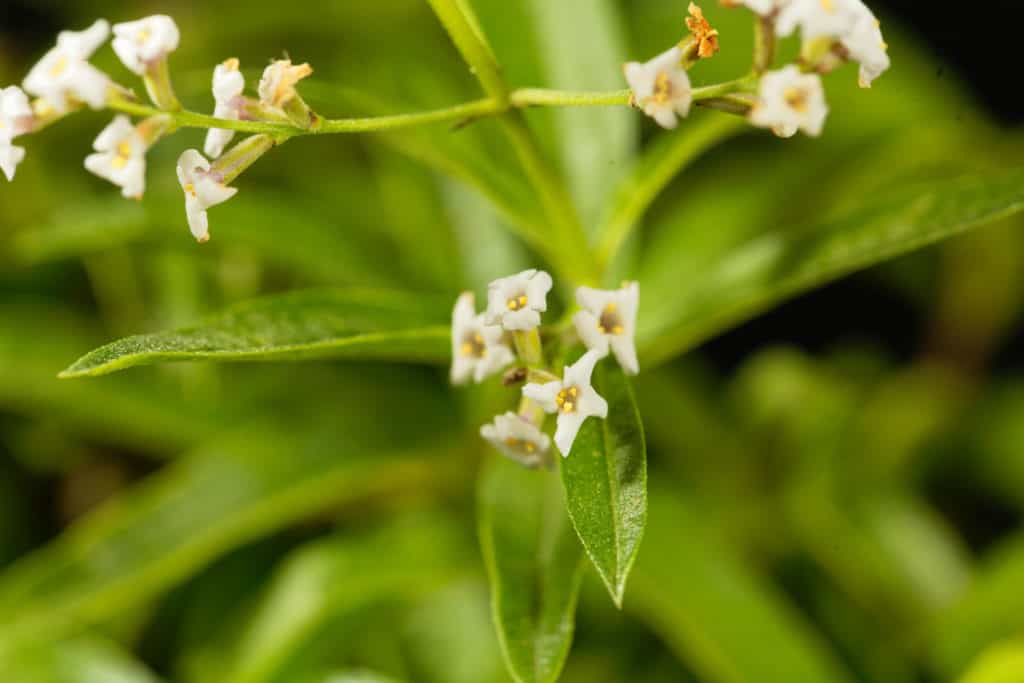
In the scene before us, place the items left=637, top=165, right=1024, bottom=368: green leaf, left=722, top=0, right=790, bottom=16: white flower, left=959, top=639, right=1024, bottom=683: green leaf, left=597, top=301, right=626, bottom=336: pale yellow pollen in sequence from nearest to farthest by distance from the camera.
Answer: left=722, top=0, right=790, bottom=16: white flower → left=597, top=301, right=626, bottom=336: pale yellow pollen → left=637, top=165, right=1024, bottom=368: green leaf → left=959, top=639, right=1024, bottom=683: green leaf

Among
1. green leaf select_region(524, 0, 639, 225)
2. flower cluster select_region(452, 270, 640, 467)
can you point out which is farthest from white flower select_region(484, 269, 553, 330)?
green leaf select_region(524, 0, 639, 225)

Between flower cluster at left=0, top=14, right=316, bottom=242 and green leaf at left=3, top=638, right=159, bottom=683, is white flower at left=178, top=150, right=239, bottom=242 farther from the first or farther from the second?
green leaf at left=3, top=638, right=159, bottom=683

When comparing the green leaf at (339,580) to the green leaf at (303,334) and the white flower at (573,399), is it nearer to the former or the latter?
the green leaf at (303,334)

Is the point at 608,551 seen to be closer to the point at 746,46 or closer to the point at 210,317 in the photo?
the point at 210,317

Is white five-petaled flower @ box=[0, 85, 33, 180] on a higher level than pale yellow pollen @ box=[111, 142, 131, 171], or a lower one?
higher

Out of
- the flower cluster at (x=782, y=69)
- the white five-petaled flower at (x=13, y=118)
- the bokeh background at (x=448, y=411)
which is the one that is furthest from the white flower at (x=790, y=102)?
the white five-petaled flower at (x=13, y=118)

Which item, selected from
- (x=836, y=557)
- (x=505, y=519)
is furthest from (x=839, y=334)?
(x=505, y=519)
